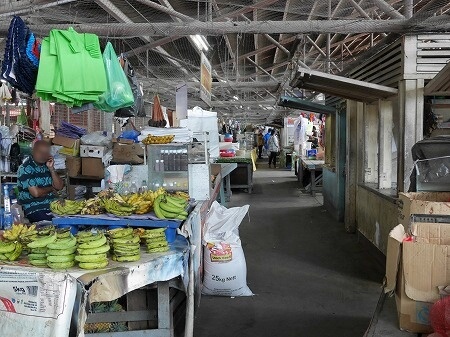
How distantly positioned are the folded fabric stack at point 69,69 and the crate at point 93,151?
169 cm

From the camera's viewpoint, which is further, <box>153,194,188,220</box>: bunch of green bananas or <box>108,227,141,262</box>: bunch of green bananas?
<box>153,194,188,220</box>: bunch of green bananas

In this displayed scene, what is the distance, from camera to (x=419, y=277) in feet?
8.09

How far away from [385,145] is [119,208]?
469 cm

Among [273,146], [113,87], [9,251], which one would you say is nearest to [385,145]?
[113,87]

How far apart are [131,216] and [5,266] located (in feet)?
3.65

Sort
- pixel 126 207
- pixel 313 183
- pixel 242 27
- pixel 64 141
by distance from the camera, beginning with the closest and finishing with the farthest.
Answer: pixel 126 207, pixel 64 141, pixel 242 27, pixel 313 183

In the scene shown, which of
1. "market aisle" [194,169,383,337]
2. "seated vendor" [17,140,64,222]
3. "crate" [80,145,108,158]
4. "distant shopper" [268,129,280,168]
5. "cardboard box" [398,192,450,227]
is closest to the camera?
"cardboard box" [398,192,450,227]

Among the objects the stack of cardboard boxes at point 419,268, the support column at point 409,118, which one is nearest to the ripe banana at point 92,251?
the stack of cardboard boxes at point 419,268

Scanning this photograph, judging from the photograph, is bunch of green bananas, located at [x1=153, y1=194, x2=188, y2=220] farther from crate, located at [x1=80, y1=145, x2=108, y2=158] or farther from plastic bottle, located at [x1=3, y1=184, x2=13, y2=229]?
plastic bottle, located at [x1=3, y1=184, x2=13, y2=229]

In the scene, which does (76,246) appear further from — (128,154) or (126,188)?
(128,154)

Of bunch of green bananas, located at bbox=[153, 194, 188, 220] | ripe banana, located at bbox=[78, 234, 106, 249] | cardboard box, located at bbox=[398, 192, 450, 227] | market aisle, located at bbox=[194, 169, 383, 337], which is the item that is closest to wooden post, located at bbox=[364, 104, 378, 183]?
market aisle, located at bbox=[194, 169, 383, 337]

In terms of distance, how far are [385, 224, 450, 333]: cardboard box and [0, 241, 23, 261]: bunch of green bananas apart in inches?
101

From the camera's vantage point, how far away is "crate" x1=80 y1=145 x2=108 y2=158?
5527mm

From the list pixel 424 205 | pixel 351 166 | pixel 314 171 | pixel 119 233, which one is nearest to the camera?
pixel 424 205
